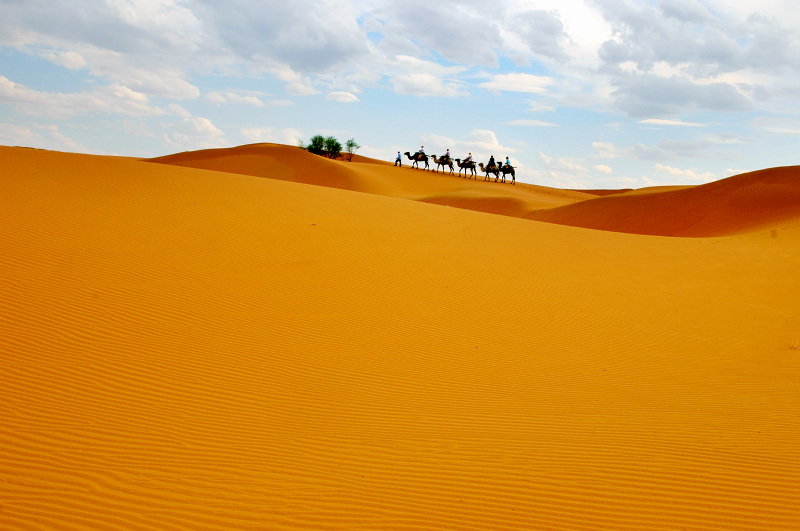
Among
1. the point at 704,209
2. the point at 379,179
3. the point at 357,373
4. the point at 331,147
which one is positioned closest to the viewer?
the point at 357,373

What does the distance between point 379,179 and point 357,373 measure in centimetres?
4017

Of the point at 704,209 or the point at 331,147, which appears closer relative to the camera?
the point at 704,209

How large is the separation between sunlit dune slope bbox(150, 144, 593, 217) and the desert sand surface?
24.4 meters

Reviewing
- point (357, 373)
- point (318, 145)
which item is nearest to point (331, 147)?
point (318, 145)

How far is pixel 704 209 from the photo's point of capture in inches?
1195

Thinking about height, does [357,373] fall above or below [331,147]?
below

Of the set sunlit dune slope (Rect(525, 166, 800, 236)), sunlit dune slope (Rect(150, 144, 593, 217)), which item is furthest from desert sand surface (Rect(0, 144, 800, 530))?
sunlit dune slope (Rect(150, 144, 593, 217))

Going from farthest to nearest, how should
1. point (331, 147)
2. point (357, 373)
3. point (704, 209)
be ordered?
point (331, 147)
point (704, 209)
point (357, 373)

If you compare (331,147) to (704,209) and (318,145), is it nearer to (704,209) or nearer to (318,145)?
(318,145)

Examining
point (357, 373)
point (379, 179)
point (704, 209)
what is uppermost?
point (379, 179)

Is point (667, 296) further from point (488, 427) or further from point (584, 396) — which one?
point (488, 427)

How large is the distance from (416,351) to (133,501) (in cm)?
416

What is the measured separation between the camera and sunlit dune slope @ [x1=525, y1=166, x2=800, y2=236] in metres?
26.9

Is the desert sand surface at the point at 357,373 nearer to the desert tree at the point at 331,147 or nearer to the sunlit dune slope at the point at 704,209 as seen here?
the sunlit dune slope at the point at 704,209
